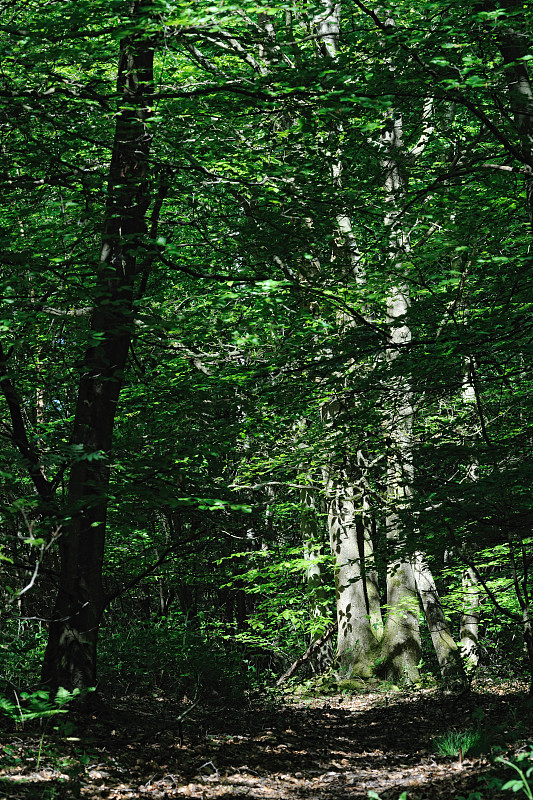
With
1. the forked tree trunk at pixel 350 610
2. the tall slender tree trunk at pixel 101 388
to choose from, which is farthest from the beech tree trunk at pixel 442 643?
the tall slender tree trunk at pixel 101 388

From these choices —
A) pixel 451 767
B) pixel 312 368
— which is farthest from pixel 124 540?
pixel 451 767

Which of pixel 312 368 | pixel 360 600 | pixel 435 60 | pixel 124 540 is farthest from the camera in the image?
pixel 124 540

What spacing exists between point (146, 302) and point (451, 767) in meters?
5.81

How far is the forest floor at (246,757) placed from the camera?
16.3ft

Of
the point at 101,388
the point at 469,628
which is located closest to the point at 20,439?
the point at 101,388

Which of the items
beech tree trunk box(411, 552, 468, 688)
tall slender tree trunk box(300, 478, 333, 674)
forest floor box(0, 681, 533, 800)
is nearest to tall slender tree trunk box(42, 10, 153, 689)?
forest floor box(0, 681, 533, 800)

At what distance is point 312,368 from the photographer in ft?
24.1

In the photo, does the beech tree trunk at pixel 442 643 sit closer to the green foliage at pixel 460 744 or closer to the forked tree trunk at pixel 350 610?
the forked tree trunk at pixel 350 610

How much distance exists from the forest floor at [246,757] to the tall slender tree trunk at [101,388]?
717 millimetres

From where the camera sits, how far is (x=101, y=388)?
23.5ft

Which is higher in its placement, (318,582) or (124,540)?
(124,540)

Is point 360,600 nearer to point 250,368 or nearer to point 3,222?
point 250,368

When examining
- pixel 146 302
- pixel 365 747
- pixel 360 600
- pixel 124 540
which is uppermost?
pixel 146 302

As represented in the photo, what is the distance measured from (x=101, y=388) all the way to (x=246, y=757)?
12.7 ft
